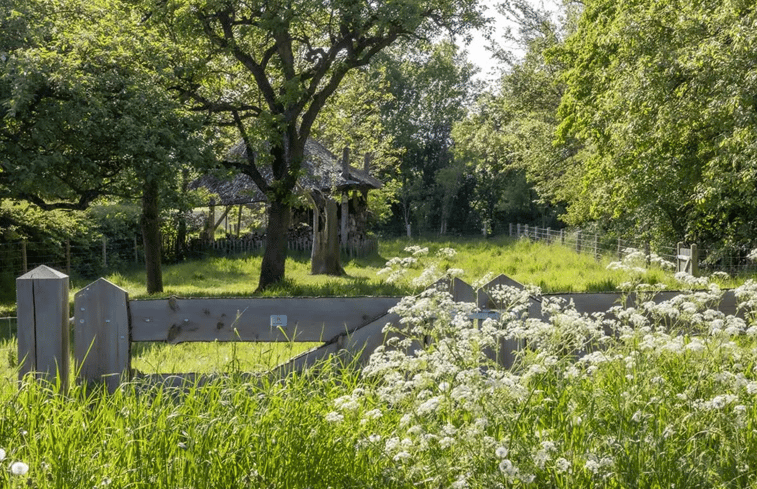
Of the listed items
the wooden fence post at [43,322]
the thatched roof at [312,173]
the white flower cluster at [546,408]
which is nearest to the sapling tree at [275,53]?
the thatched roof at [312,173]

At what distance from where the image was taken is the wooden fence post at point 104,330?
4.79 metres

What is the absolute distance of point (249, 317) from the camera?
5.06 metres

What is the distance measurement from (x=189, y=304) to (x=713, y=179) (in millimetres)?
11688

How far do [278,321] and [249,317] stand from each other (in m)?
0.20

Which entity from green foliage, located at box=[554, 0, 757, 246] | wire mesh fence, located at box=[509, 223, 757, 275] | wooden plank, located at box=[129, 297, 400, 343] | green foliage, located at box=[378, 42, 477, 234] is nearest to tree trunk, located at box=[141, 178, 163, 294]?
green foliage, located at box=[554, 0, 757, 246]

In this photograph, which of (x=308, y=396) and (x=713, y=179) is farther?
(x=713, y=179)

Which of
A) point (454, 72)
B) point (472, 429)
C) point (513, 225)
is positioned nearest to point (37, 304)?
point (472, 429)

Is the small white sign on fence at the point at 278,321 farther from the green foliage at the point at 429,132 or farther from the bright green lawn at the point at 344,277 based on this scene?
the green foliage at the point at 429,132

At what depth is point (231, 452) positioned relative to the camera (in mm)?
3320

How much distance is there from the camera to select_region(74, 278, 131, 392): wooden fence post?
479 centimetres

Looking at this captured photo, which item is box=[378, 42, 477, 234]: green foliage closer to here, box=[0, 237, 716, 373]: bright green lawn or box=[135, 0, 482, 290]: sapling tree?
box=[0, 237, 716, 373]: bright green lawn

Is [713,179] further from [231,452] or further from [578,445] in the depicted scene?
[231,452]

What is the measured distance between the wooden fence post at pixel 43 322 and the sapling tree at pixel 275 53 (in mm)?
11416

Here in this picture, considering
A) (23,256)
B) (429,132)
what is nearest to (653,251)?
(23,256)
